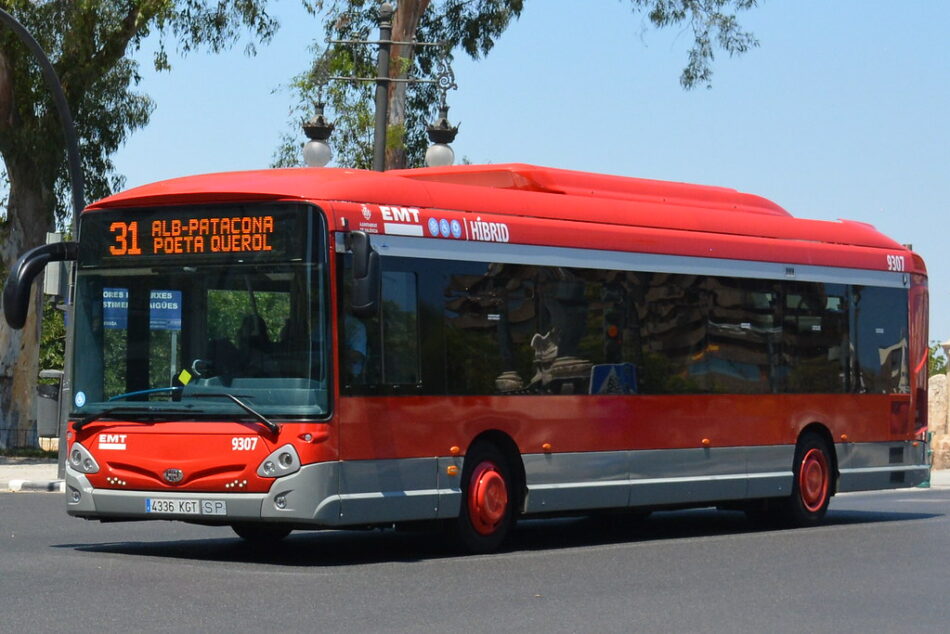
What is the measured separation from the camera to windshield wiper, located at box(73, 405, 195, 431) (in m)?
13.9

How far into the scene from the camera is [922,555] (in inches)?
594

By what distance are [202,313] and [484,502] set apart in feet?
8.98

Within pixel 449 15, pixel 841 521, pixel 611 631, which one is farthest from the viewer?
pixel 449 15

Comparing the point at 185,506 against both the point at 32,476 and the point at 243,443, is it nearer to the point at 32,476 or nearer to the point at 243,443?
the point at 243,443

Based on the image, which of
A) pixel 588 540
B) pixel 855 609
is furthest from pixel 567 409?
pixel 855 609

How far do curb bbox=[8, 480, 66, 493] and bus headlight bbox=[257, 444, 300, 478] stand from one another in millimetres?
12508

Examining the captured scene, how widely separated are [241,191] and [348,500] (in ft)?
7.83

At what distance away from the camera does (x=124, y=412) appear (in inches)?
556

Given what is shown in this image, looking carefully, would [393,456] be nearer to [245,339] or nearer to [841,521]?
[245,339]

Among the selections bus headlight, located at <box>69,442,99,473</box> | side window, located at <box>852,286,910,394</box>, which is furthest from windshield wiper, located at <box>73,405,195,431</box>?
side window, located at <box>852,286,910,394</box>

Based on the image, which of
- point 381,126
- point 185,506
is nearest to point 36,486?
point 381,126

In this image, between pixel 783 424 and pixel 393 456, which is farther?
pixel 783 424

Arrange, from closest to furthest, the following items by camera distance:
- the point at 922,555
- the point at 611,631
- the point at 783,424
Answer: the point at 611,631, the point at 922,555, the point at 783,424

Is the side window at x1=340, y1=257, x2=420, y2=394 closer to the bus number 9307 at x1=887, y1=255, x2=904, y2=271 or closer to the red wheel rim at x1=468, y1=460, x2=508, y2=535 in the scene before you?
the red wheel rim at x1=468, y1=460, x2=508, y2=535
